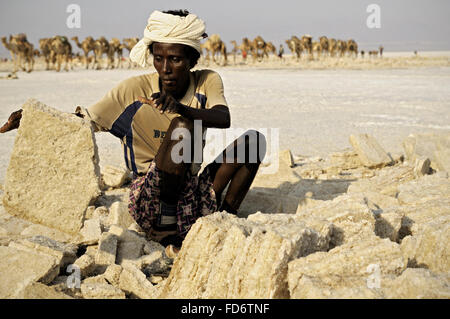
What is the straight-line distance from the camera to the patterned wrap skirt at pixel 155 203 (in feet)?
9.93

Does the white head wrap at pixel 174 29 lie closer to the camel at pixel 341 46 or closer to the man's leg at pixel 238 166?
the man's leg at pixel 238 166

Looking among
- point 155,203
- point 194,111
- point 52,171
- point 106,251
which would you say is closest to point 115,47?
point 52,171

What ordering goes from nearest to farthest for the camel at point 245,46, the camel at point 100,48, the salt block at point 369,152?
the salt block at point 369,152, the camel at point 100,48, the camel at point 245,46

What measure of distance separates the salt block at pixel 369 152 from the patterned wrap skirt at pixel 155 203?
107 inches

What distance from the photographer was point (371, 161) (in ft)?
16.9

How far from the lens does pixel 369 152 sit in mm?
5227

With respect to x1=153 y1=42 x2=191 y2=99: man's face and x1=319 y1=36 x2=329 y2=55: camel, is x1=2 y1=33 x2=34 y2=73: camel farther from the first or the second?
x1=153 y1=42 x2=191 y2=99: man's face

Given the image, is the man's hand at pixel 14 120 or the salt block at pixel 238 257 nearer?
the salt block at pixel 238 257

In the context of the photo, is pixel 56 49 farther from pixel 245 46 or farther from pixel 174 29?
pixel 174 29

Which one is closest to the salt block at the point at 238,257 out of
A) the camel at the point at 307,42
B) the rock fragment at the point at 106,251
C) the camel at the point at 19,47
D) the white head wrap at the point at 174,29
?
the rock fragment at the point at 106,251

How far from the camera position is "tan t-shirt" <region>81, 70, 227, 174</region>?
3.12m

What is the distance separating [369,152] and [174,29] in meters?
3.19

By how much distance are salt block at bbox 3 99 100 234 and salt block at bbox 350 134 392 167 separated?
327 centimetres

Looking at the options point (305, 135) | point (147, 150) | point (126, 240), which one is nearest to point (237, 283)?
point (126, 240)
